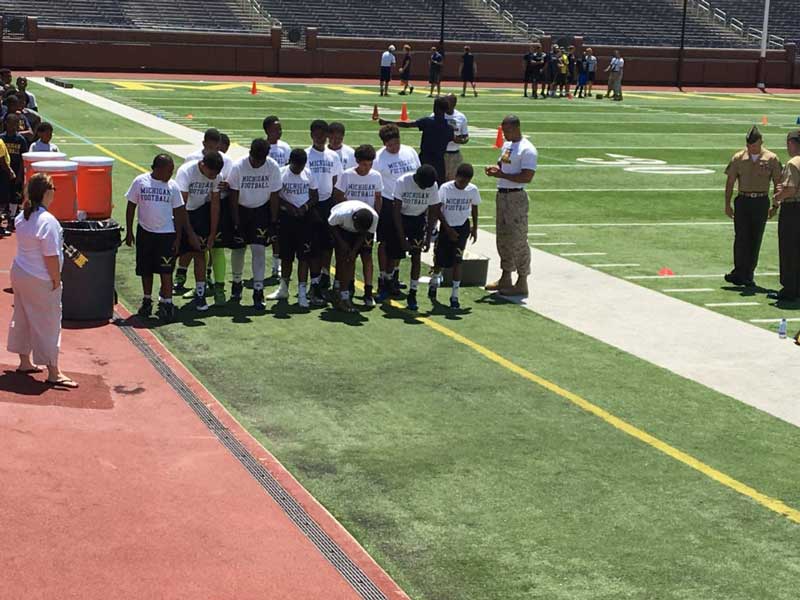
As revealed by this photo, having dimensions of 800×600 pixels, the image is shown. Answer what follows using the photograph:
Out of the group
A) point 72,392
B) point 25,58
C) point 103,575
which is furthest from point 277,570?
point 25,58

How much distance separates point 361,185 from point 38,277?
14.5 ft

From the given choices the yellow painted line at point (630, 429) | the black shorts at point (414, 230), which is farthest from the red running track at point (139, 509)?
the black shorts at point (414, 230)

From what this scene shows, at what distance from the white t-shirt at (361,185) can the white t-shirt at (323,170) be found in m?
0.20

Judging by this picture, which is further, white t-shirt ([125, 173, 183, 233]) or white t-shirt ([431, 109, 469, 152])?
white t-shirt ([431, 109, 469, 152])

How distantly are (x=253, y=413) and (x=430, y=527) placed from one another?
2.66 metres

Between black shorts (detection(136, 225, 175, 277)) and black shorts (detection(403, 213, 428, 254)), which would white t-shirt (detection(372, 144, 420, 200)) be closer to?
black shorts (detection(403, 213, 428, 254))

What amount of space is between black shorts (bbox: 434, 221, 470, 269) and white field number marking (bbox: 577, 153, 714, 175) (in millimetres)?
13313

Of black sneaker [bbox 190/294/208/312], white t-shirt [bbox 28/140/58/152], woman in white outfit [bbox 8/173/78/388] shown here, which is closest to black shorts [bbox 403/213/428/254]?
black sneaker [bbox 190/294/208/312]

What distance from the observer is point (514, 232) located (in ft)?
48.7

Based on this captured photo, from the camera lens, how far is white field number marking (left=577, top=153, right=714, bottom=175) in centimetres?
2708

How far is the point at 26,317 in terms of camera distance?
10.5 m

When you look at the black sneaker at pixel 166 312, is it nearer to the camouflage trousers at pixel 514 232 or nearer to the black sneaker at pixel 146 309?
the black sneaker at pixel 146 309

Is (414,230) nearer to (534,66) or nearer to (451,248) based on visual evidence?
(451,248)

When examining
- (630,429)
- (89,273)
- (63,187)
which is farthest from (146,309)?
(630,429)
